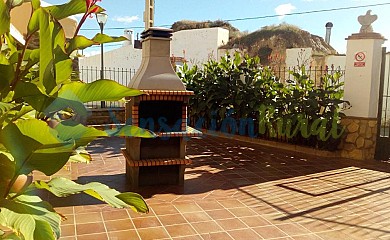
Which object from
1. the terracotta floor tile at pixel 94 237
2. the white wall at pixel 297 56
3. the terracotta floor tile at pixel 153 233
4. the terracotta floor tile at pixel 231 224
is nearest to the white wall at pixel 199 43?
the white wall at pixel 297 56

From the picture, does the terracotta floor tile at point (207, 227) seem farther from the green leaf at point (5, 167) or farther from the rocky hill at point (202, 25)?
the rocky hill at point (202, 25)

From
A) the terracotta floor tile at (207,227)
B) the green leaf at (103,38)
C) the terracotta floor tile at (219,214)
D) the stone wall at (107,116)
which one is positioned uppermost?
the green leaf at (103,38)

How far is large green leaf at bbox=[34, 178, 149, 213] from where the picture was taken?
1.13 meters

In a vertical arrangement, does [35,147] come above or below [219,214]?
above

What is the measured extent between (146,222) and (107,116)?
236 inches

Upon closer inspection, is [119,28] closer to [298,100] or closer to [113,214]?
[298,100]

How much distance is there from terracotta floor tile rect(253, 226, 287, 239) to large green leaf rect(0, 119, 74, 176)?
2.10m

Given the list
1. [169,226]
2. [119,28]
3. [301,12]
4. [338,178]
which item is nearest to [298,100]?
[338,178]

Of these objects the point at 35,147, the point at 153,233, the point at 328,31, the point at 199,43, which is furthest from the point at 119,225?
the point at 328,31

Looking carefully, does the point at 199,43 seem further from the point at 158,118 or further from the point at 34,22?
the point at 34,22

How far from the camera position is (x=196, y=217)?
2.99 m

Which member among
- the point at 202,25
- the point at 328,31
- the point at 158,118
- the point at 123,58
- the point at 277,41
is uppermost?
the point at 202,25

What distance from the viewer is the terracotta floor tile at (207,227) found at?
8.92 feet

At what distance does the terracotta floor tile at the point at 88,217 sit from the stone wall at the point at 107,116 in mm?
5459
